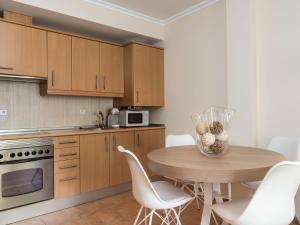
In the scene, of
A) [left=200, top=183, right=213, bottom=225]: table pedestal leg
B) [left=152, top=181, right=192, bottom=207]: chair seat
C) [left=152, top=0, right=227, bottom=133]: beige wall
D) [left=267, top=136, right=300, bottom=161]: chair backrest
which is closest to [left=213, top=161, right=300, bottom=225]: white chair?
[left=200, top=183, right=213, bottom=225]: table pedestal leg

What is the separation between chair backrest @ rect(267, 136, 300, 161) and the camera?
205cm

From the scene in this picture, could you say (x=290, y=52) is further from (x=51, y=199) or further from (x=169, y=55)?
(x=51, y=199)

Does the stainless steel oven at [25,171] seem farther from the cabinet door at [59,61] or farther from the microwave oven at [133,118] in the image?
the microwave oven at [133,118]

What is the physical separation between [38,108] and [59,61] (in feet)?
2.31

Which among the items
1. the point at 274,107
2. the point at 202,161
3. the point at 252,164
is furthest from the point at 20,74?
the point at 274,107

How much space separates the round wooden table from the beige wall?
4.76 ft

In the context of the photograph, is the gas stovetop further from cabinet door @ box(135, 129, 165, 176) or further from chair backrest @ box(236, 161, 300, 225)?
chair backrest @ box(236, 161, 300, 225)

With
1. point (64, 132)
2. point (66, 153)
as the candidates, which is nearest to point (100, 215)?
point (66, 153)

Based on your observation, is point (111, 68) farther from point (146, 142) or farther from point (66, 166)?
point (66, 166)

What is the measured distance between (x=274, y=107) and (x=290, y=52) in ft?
1.90

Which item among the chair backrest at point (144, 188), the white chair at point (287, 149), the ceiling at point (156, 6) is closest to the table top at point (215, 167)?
the chair backrest at point (144, 188)

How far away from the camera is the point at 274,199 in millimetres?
1242

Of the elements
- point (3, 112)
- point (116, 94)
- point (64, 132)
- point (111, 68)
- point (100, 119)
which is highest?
point (111, 68)

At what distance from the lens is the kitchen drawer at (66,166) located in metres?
2.68
